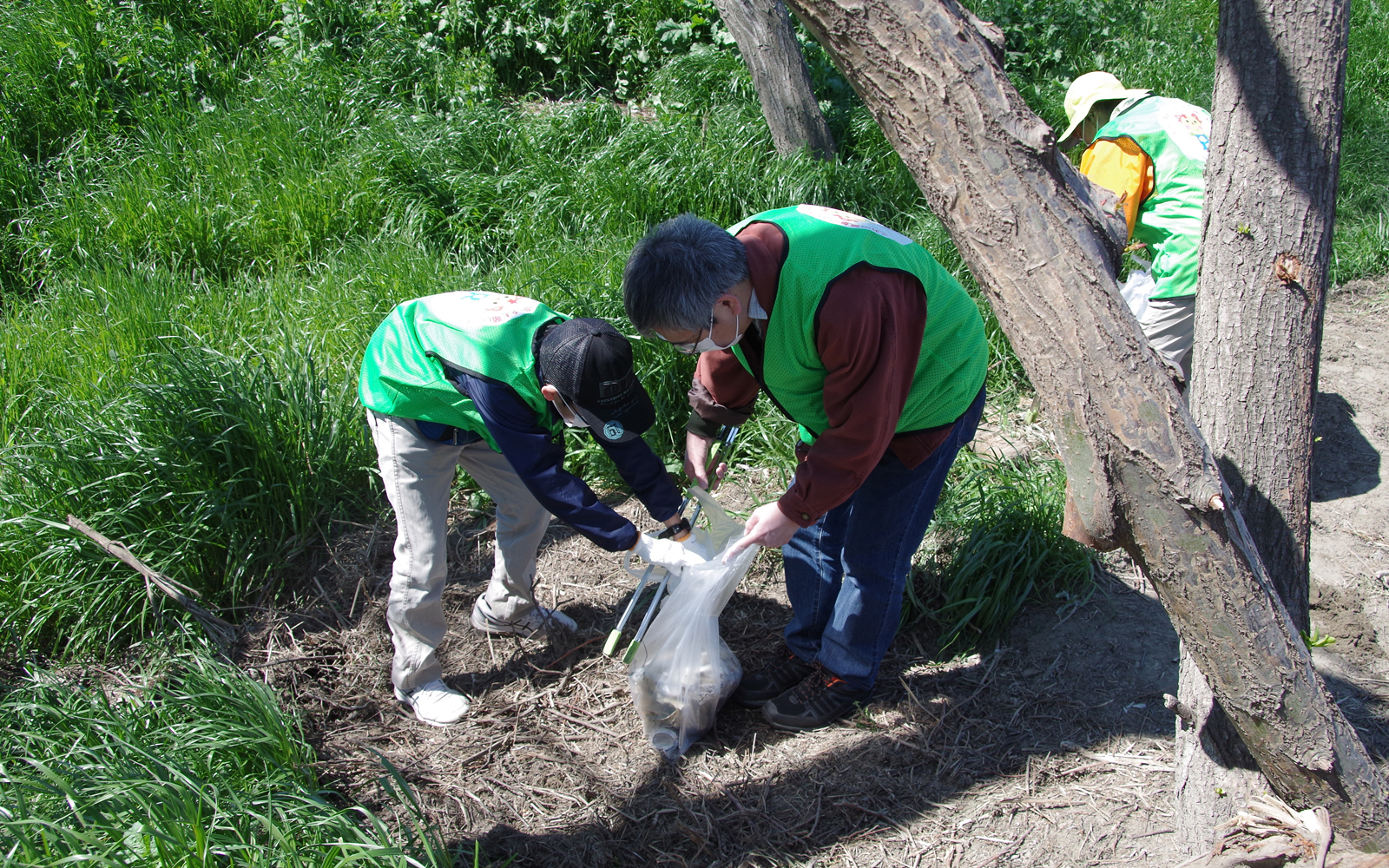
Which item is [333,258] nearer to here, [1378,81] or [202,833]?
[202,833]

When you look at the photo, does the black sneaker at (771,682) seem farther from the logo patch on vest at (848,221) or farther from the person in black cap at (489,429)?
the logo patch on vest at (848,221)

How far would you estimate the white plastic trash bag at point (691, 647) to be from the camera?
2.47 meters

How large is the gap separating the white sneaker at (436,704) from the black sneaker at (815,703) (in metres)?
0.99

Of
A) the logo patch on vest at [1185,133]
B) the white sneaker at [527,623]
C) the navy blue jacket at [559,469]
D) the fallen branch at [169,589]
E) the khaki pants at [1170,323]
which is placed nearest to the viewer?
the navy blue jacket at [559,469]

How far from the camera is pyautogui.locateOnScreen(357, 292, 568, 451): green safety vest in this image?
88.6 inches

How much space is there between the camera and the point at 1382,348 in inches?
180

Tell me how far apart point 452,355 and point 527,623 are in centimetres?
123

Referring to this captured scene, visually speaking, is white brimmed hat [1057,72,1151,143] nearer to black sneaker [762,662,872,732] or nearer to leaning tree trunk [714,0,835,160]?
leaning tree trunk [714,0,835,160]

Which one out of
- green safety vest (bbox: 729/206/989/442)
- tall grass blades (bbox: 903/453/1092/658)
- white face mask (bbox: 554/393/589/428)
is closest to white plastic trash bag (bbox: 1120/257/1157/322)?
tall grass blades (bbox: 903/453/1092/658)

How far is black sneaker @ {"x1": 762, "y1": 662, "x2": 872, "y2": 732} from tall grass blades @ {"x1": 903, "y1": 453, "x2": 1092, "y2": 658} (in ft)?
1.50

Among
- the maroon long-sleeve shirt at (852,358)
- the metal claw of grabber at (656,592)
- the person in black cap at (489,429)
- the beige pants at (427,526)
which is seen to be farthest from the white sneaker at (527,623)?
the maroon long-sleeve shirt at (852,358)

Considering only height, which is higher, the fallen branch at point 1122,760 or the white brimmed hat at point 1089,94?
the white brimmed hat at point 1089,94

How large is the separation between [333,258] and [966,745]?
3872 mm

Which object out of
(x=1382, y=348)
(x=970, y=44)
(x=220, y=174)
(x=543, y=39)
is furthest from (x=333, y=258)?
(x=1382, y=348)
